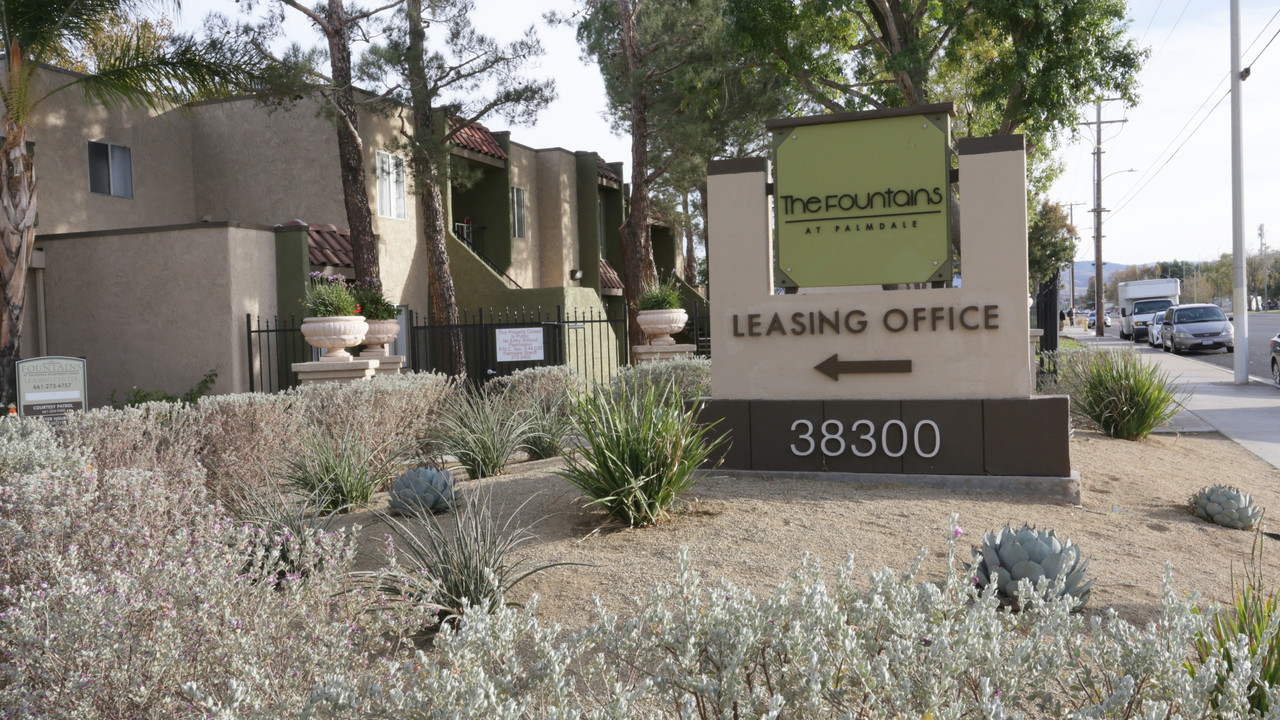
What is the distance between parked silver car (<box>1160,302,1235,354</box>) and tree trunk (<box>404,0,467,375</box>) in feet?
82.5

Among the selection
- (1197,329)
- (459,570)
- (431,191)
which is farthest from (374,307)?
(1197,329)

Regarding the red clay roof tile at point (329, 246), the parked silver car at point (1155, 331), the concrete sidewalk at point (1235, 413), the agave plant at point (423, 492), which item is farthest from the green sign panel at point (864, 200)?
the parked silver car at point (1155, 331)

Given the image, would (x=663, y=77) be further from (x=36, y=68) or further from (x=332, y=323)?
(x=36, y=68)

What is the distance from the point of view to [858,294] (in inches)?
288

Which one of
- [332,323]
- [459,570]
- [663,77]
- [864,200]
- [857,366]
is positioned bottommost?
[459,570]

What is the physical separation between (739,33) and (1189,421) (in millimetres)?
9355

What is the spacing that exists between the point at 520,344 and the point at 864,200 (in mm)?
8392

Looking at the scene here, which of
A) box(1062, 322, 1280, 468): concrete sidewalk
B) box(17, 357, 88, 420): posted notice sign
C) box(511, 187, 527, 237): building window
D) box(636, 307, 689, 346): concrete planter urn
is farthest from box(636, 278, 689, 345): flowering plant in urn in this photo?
box(511, 187, 527, 237): building window

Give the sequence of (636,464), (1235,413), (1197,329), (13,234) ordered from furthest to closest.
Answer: (1197,329), (1235,413), (13,234), (636,464)

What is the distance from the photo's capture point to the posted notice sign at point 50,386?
375 inches

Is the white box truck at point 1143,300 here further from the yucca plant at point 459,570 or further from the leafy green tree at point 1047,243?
the yucca plant at point 459,570

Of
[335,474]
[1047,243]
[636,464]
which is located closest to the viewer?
[636,464]

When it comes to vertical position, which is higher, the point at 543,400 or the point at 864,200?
the point at 864,200

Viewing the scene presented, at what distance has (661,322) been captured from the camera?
15516mm
